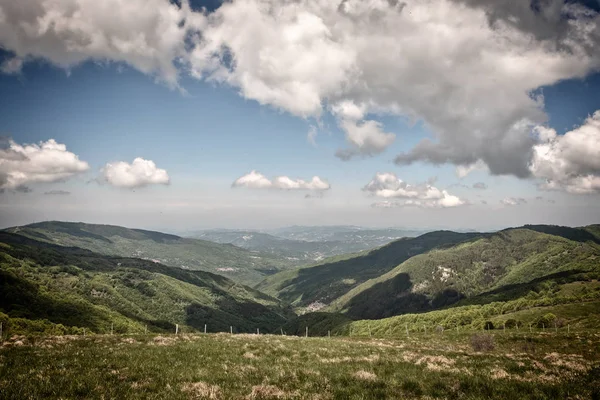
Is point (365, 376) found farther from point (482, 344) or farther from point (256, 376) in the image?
point (482, 344)

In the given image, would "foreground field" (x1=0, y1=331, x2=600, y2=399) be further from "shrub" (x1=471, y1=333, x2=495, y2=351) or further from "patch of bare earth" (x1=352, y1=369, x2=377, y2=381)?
"shrub" (x1=471, y1=333, x2=495, y2=351)

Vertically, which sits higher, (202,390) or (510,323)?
(202,390)

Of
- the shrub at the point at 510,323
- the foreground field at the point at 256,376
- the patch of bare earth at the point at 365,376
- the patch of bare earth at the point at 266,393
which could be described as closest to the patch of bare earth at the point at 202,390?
the foreground field at the point at 256,376

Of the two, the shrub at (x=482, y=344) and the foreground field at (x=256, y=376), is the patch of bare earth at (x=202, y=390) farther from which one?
the shrub at (x=482, y=344)

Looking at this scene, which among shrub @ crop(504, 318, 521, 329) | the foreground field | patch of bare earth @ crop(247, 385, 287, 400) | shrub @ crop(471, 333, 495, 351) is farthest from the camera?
shrub @ crop(504, 318, 521, 329)

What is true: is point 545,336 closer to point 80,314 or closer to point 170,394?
point 170,394

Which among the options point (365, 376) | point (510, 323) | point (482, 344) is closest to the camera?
point (365, 376)

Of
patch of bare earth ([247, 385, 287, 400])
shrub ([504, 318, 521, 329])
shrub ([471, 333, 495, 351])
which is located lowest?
shrub ([504, 318, 521, 329])

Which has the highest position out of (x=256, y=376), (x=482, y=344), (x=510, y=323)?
(x=256, y=376)

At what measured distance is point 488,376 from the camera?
1455cm

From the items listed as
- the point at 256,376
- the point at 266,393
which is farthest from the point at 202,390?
the point at 256,376

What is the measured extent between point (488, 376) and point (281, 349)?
47.7 ft

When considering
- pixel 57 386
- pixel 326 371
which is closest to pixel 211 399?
pixel 57 386

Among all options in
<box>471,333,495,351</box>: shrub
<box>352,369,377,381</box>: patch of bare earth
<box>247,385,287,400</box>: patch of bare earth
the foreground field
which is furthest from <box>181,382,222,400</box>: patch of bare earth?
<box>471,333,495,351</box>: shrub
